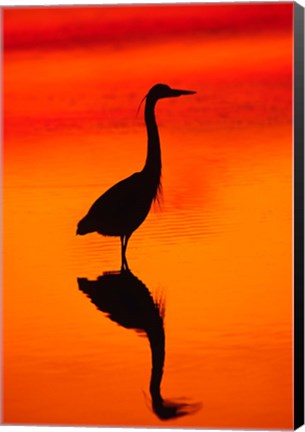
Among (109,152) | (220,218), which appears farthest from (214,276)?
(109,152)

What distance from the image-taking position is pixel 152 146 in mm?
8297

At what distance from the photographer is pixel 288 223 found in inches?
322

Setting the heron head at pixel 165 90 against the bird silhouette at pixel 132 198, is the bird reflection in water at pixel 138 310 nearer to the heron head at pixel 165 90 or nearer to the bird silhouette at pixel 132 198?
the bird silhouette at pixel 132 198

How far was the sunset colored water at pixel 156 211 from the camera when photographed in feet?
26.9

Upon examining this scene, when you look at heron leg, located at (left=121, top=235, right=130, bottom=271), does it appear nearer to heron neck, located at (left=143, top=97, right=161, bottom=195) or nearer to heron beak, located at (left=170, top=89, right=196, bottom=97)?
heron neck, located at (left=143, top=97, right=161, bottom=195)

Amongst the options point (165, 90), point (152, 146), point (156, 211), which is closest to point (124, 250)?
point (156, 211)

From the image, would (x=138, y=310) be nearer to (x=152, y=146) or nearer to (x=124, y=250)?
(x=124, y=250)

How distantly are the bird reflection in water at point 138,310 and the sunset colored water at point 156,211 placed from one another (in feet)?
0.08

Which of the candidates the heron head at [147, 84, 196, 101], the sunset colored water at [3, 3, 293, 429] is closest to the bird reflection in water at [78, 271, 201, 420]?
the sunset colored water at [3, 3, 293, 429]

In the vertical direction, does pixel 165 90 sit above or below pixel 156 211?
above

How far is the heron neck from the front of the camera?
8.29 m

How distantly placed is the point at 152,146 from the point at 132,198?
300 mm

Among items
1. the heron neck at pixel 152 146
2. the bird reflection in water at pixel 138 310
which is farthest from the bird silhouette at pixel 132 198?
the bird reflection in water at pixel 138 310

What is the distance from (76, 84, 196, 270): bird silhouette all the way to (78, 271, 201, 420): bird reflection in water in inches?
4.5
